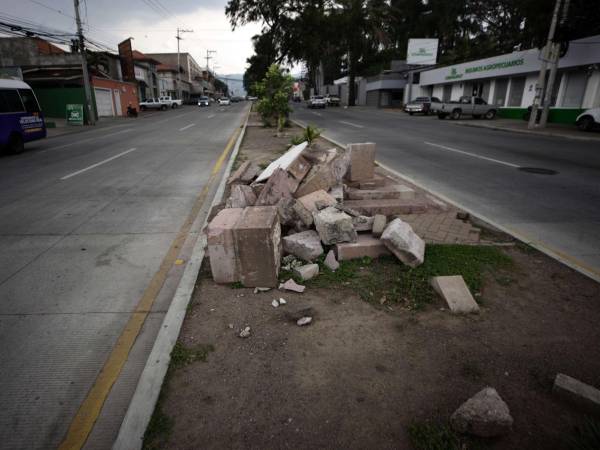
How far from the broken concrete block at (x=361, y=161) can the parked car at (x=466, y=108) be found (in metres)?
26.9

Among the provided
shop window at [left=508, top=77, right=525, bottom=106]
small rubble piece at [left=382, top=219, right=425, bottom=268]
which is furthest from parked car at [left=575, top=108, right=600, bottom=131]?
small rubble piece at [left=382, top=219, right=425, bottom=268]

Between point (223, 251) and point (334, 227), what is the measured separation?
1308 mm

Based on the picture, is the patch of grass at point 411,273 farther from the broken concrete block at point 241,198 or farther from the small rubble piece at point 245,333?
the broken concrete block at point 241,198

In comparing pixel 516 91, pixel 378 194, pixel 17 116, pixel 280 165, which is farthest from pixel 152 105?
pixel 378 194

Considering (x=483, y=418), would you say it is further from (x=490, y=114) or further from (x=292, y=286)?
(x=490, y=114)

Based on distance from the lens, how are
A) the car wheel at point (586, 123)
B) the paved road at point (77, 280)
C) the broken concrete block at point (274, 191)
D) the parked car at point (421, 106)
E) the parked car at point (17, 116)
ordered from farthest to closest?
the parked car at point (421, 106)
the car wheel at point (586, 123)
the parked car at point (17, 116)
the broken concrete block at point (274, 191)
the paved road at point (77, 280)

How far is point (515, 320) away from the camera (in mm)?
3402

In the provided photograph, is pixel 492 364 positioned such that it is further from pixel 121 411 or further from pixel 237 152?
pixel 237 152

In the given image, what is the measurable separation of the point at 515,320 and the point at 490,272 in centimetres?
92

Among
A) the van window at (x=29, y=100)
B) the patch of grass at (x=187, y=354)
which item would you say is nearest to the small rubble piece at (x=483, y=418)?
the patch of grass at (x=187, y=354)

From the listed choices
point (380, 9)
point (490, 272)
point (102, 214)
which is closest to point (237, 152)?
point (102, 214)

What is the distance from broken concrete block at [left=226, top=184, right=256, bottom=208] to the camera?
518 centimetres

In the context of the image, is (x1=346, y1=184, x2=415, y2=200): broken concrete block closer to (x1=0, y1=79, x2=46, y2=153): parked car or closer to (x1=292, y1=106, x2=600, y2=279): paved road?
(x1=292, y1=106, x2=600, y2=279): paved road

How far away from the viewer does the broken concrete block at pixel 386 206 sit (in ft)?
18.5
